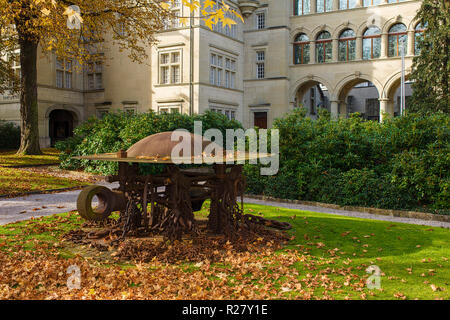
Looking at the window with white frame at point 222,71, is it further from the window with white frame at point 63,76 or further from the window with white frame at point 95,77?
the window with white frame at point 63,76

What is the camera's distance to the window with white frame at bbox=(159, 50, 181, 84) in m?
31.4

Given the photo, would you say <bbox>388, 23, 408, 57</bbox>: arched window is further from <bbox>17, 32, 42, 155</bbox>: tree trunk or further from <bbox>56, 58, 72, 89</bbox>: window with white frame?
<bbox>17, 32, 42, 155</bbox>: tree trunk

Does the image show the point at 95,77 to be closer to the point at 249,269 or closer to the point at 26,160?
the point at 26,160

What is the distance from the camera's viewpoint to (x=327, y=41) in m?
34.8

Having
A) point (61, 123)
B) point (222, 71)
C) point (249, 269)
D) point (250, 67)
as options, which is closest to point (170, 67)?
point (222, 71)

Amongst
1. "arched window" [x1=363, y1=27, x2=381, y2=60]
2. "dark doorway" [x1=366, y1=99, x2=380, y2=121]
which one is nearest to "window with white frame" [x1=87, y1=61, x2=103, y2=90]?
"arched window" [x1=363, y1=27, x2=381, y2=60]

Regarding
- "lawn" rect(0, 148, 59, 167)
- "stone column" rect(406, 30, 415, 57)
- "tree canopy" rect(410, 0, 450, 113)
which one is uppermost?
"stone column" rect(406, 30, 415, 57)

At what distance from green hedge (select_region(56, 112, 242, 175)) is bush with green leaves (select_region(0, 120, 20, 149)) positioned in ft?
34.2

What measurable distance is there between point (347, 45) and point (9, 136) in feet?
87.3

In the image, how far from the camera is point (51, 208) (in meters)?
10.7

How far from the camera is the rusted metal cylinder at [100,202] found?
6453 mm

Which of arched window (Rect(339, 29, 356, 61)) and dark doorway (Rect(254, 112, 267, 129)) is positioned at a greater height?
arched window (Rect(339, 29, 356, 61))
